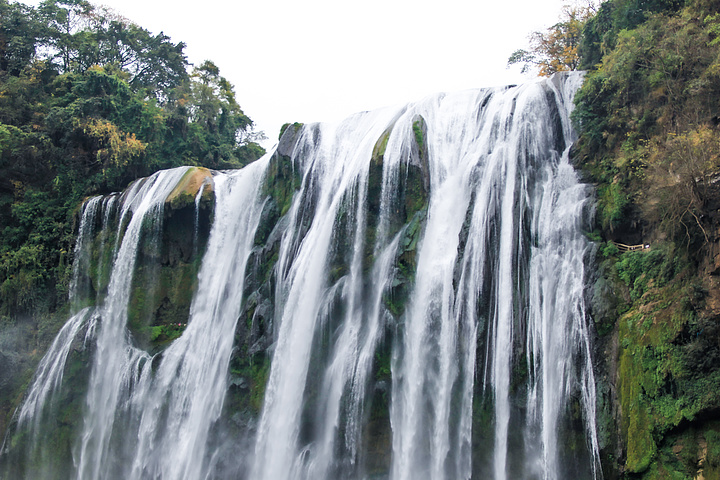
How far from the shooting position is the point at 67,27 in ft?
85.6

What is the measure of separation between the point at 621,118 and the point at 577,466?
7851mm

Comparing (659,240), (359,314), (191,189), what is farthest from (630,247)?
(191,189)

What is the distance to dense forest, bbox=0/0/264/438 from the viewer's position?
59.4 feet

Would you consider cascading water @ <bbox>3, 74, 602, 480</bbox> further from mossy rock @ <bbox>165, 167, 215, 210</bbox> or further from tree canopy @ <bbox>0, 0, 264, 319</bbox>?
tree canopy @ <bbox>0, 0, 264, 319</bbox>

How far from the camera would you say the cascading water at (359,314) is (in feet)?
32.2

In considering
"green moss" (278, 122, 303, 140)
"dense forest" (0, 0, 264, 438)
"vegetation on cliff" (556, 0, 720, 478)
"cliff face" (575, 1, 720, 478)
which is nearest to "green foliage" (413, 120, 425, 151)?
"vegetation on cliff" (556, 0, 720, 478)

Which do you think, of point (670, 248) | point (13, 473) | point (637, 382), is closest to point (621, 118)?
point (670, 248)

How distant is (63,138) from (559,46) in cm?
2402

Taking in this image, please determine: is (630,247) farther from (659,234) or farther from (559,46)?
(559,46)

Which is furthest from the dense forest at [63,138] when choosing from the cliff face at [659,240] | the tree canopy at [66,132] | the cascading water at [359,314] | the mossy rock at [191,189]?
the cliff face at [659,240]

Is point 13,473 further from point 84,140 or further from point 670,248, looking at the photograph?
point 670,248

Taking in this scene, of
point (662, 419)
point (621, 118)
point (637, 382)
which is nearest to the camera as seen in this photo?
point (662, 419)

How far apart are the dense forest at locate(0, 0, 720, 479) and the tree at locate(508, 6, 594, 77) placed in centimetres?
8

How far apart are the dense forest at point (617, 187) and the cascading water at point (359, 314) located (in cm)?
75
